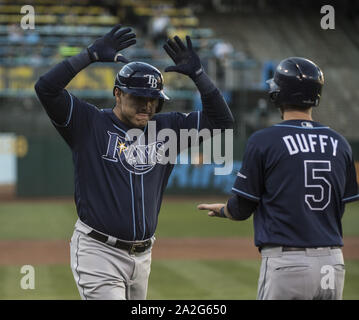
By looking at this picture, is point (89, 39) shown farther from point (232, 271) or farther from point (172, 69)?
point (172, 69)

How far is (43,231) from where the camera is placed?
1497 centimetres

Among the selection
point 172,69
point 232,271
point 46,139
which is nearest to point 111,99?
point 46,139

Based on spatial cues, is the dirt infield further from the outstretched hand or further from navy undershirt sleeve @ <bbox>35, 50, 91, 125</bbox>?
the outstretched hand

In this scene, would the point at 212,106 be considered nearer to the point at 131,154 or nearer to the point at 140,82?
the point at 140,82

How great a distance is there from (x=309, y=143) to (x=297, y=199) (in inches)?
12.9

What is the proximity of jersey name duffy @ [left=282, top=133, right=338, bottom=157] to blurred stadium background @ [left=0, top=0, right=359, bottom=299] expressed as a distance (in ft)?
15.7

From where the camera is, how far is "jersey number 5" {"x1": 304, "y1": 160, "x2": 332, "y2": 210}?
3.81 metres

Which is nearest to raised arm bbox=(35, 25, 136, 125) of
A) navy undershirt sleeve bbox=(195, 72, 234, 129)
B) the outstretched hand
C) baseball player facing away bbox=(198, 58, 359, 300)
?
navy undershirt sleeve bbox=(195, 72, 234, 129)

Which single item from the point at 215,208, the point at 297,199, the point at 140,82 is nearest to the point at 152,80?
the point at 140,82

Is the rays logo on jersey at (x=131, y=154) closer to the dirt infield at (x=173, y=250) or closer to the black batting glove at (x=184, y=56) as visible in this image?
the black batting glove at (x=184, y=56)

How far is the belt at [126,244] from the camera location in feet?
14.9

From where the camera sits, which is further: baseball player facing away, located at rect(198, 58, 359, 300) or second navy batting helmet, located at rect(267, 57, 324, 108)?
second navy batting helmet, located at rect(267, 57, 324, 108)

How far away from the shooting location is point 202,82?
16.0 feet

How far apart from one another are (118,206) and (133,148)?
42 centimetres
